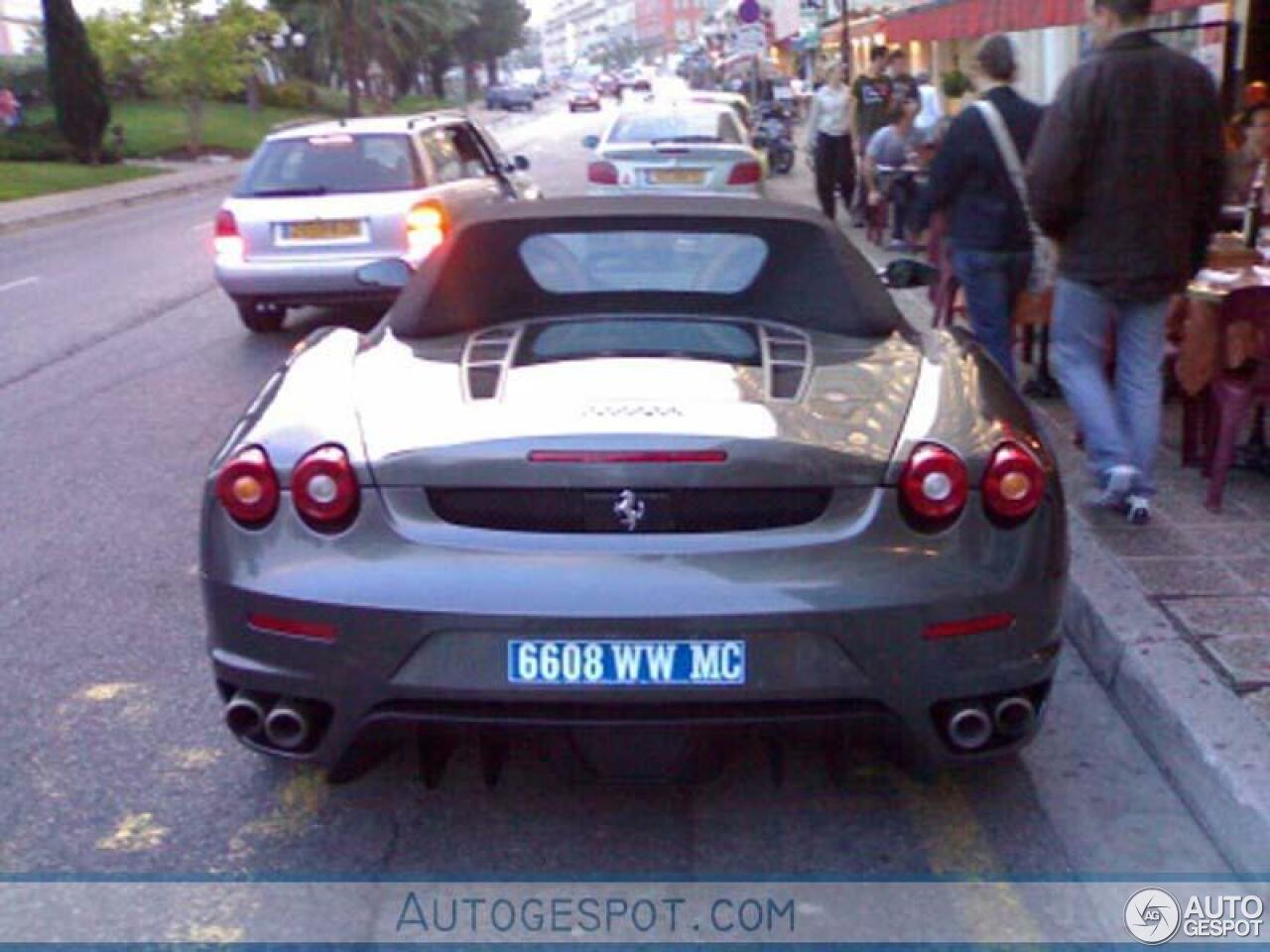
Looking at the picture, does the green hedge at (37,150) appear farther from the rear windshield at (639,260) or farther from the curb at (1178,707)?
the curb at (1178,707)

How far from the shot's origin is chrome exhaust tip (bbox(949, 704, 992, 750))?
3.60 meters

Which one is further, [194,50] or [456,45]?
[456,45]

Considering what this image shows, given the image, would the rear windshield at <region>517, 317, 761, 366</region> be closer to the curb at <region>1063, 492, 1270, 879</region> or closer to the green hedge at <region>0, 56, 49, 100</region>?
the curb at <region>1063, 492, 1270, 879</region>

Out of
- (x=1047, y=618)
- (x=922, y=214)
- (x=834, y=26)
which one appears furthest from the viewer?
(x=834, y=26)

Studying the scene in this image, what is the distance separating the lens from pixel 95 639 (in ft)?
17.7

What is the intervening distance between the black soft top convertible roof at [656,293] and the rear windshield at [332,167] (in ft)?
23.7

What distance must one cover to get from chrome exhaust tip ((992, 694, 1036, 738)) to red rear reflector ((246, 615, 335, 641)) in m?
1.51

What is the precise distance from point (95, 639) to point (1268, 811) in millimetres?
3712

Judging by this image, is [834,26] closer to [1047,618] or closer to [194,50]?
[194,50]

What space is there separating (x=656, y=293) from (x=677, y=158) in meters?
11.0

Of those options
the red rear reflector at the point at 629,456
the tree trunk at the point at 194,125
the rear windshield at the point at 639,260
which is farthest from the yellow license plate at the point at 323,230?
the tree trunk at the point at 194,125

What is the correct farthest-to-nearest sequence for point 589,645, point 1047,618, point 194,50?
point 194,50 < point 1047,618 < point 589,645

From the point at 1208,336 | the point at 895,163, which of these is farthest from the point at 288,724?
the point at 895,163

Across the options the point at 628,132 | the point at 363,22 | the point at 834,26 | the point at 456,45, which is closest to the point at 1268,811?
the point at 628,132
